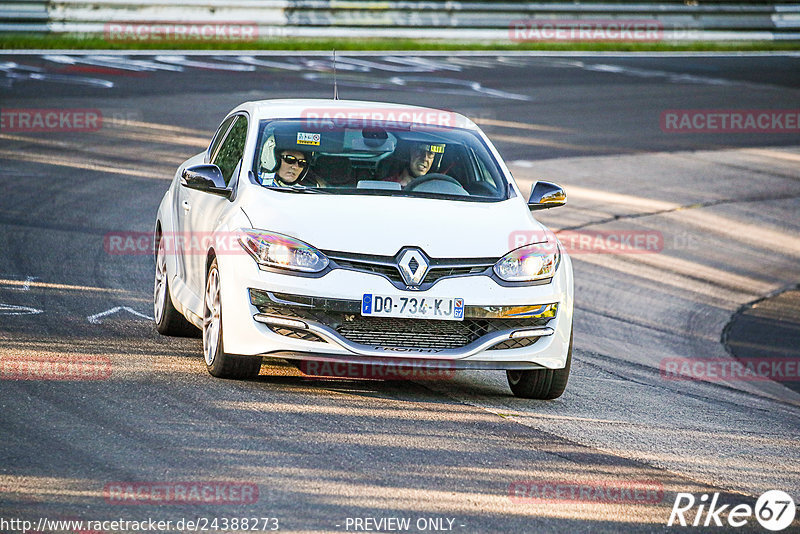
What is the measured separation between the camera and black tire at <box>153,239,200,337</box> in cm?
887

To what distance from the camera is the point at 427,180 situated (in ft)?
27.0

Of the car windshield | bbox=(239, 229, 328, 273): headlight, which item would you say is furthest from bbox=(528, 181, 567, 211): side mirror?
bbox=(239, 229, 328, 273): headlight

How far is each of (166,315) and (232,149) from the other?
1.25m

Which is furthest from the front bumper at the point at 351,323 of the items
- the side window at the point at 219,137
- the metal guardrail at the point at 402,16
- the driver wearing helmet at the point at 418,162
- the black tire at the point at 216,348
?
the metal guardrail at the point at 402,16

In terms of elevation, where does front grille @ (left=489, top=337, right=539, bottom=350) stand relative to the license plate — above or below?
below

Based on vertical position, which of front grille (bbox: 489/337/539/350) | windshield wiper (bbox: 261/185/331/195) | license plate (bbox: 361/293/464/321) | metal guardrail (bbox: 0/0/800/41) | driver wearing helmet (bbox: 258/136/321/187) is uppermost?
driver wearing helmet (bbox: 258/136/321/187)

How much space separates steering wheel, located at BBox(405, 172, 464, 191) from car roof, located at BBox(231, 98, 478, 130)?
62 centimetres

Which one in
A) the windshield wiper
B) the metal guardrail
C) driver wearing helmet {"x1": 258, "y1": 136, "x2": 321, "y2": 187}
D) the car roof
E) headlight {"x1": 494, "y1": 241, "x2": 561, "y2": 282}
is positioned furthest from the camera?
the metal guardrail

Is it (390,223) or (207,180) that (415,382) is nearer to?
(390,223)

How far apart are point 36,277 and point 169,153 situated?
7039 mm

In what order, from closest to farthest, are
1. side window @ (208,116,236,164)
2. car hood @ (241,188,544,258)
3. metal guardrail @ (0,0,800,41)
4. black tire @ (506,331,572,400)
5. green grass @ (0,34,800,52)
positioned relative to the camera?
car hood @ (241,188,544,258)
black tire @ (506,331,572,400)
side window @ (208,116,236,164)
green grass @ (0,34,800,52)
metal guardrail @ (0,0,800,41)

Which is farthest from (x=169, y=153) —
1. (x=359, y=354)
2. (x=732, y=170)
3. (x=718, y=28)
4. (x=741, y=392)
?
(x=718, y=28)

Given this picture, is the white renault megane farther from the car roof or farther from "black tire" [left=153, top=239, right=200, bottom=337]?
"black tire" [left=153, top=239, right=200, bottom=337]

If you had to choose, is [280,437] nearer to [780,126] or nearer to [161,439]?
[161,439]
